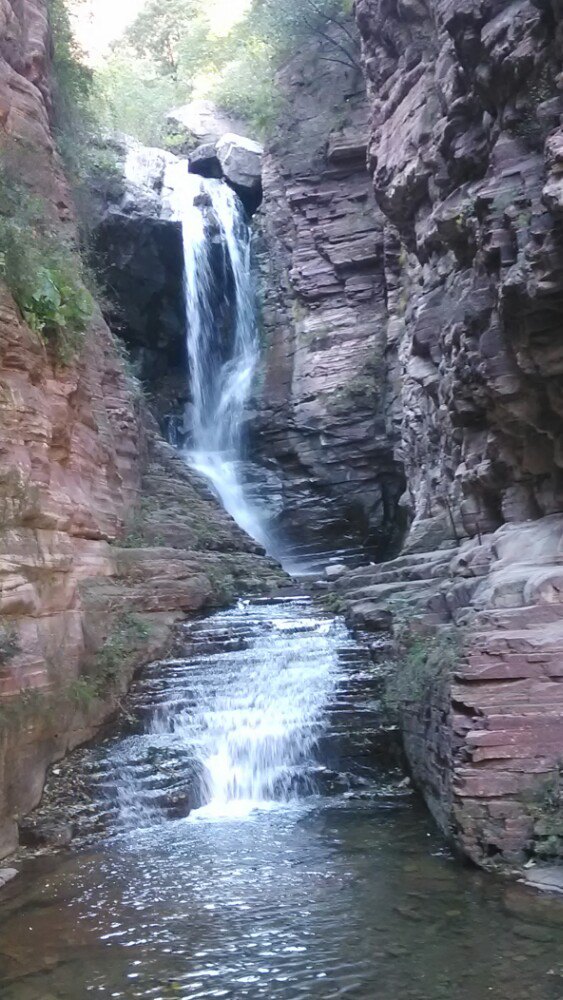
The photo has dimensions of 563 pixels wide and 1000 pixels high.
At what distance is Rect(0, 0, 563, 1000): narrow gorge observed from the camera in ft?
19.3

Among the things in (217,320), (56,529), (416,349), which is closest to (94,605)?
(56,529)

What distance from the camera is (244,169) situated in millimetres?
27266

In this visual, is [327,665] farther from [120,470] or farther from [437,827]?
[120,470]

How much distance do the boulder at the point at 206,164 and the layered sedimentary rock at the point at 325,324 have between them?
275 centimetres

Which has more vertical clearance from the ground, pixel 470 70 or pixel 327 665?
pixel 470 70

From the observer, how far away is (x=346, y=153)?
937 inches

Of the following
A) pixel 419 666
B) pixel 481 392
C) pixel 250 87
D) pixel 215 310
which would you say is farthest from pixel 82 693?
pixel 250 87

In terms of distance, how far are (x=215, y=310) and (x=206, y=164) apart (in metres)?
5.61

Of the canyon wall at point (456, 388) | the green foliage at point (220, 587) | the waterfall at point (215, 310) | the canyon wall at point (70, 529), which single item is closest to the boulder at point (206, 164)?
the waterfall at point (215, 310)

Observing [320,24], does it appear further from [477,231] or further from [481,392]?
[481,392]

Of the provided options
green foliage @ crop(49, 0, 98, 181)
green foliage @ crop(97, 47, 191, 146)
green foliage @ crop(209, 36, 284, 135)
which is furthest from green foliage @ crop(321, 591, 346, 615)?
green foliage @ crop(97, 47, 191, 146)

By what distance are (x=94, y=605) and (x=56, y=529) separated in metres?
1.68

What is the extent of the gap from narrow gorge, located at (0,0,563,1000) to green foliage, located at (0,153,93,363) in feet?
0.22

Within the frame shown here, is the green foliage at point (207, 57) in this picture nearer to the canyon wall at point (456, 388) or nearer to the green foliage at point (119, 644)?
the canyon wall at point (456, 388)
